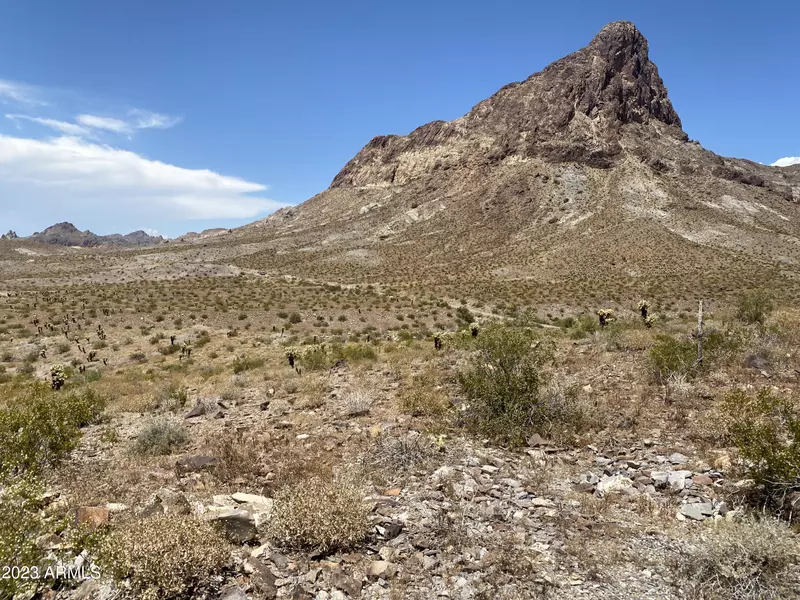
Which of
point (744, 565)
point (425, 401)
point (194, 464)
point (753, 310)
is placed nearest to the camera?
point (744, 565)

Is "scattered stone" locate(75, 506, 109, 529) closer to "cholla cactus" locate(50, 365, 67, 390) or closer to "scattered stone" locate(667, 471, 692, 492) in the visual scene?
"scattered stone" locate(667, 471, 692, 492)

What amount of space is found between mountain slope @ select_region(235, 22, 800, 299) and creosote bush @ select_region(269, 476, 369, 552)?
3992 cm

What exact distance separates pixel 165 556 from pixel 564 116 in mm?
103524

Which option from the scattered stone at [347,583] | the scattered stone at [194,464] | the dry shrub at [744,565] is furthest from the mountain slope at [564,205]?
the scattered stone at [347,583]

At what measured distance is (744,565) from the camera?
13.0 feet

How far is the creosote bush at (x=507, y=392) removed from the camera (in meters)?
7.86

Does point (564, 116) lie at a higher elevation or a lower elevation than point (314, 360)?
higher

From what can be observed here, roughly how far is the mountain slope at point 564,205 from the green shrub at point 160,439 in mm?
38156

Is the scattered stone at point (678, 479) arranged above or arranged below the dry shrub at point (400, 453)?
above

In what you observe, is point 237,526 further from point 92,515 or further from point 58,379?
point 58,379

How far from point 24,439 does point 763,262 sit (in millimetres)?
64013

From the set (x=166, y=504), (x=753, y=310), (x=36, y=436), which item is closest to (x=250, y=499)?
(x=166, y=504)

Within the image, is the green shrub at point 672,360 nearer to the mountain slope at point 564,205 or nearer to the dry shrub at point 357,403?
the dry shrub at point 357,403

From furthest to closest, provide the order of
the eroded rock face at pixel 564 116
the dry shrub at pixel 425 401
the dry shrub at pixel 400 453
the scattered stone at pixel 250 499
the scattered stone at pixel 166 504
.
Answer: the eroded rock face at pixel 564 116 < the dry shrub at pixel 425 401 < the dry shrub at pixel 400 453 < the scattered stone at pixel 250 499 < the scattered stone at pixel 166 504
